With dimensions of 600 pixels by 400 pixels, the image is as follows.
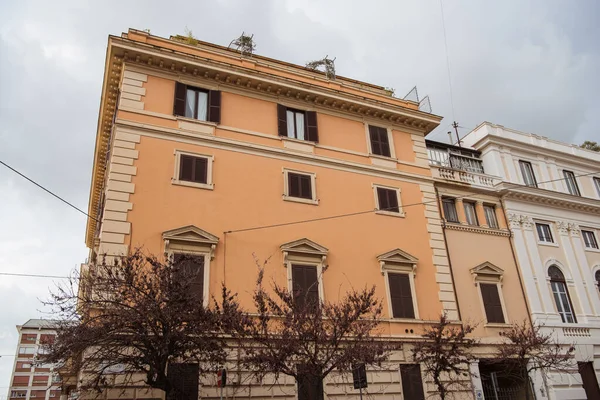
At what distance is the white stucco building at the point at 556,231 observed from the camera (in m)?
22.3

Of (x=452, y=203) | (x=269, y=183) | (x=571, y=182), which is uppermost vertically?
(x=571, y=182)

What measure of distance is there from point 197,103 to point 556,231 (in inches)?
735

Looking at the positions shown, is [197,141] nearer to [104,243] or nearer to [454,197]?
[104,243]

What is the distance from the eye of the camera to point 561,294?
78.0 ft

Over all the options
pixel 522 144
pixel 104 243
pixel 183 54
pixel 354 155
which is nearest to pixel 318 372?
pixel 104 243

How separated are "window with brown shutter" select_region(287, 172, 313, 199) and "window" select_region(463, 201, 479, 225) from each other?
27.3 ft

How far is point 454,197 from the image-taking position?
23469mm

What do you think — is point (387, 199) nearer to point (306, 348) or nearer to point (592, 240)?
point (306, 348)

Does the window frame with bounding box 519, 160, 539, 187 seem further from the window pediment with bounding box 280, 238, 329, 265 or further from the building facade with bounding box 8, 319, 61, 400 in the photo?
the building facade with bounding box 8, 319, 61, 400

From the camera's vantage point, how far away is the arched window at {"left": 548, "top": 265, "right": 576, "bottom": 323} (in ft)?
76.3

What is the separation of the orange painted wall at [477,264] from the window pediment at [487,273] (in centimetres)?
22

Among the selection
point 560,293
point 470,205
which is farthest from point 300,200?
point 560,293

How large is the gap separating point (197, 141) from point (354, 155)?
22.4 ft

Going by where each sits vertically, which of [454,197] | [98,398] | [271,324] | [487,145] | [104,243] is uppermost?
[487,145]
